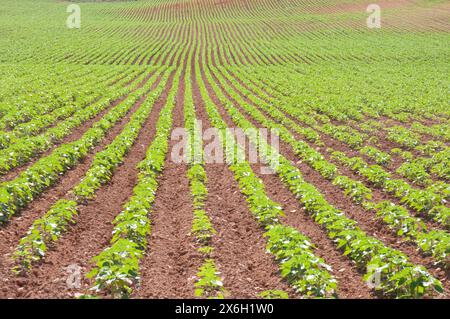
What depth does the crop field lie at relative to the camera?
6980 mm

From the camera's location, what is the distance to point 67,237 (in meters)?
8.43

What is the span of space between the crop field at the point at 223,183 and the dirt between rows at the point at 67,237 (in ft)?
0.14

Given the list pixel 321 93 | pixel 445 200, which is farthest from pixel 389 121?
pixel 445 200

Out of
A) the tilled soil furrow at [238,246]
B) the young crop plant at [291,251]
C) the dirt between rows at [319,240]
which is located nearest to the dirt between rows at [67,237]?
the tilled soil furrow at [238,246]

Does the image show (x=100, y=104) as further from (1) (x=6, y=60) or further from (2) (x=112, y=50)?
(2) (x=112, y=50)

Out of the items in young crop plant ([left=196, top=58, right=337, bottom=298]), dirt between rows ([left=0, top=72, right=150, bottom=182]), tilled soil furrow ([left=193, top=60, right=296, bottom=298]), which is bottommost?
tilled soil furrow ([left=193, top=60, right=296, bottom=298])

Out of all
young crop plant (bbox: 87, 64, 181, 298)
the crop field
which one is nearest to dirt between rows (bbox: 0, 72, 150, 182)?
the crop field

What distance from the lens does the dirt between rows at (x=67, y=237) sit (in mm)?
6707

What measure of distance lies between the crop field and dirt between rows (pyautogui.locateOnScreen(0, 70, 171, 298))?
0.04 m

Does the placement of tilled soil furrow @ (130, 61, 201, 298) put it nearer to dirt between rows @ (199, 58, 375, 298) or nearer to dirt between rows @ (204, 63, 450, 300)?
dirt between rows @ (199, 58, 375, 298)

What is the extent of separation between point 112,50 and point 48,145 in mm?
38645

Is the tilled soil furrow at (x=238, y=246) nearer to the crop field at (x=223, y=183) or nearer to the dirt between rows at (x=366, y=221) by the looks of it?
the crop field at (x=223, y=183)

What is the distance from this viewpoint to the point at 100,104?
22.5 meters

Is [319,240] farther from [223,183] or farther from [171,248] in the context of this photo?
[223,183]
